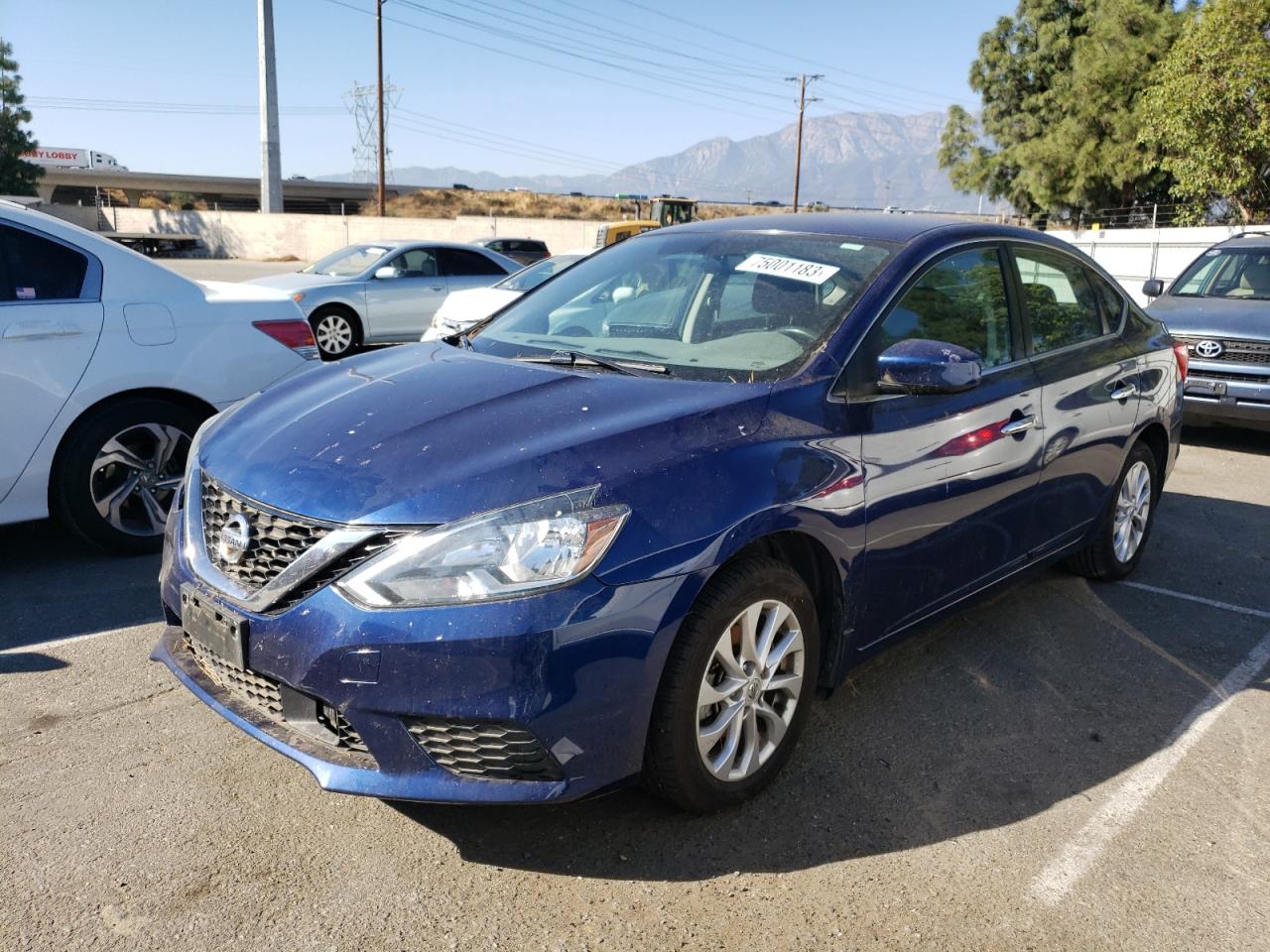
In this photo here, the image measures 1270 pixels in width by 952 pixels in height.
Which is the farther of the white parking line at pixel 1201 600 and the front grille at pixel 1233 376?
the front grille at pixel 1233 376

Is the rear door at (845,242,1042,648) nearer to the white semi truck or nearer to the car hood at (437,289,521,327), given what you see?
the car hood at (437,289,521,327)

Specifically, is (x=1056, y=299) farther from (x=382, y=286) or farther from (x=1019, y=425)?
(x=382, y=286)

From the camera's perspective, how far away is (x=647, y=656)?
2568 mm

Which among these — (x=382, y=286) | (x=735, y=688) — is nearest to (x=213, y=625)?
(x=735, y=688)

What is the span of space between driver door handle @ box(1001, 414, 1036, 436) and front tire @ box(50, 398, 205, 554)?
148 inches

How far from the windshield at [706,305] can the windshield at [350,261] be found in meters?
10.1

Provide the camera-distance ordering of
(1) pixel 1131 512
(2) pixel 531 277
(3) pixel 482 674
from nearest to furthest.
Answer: (3) pixel 482 674, (1) pixel 1131 512, (2) pixel 531 277

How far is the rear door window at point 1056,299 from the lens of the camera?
4.20 metres

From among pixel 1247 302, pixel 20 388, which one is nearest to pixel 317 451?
pixel 20 388

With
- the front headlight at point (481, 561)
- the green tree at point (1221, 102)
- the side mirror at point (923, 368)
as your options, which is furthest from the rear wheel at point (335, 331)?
the green tree at point (1221, 102)

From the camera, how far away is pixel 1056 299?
445 cm

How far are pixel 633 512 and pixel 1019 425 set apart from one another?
197 centimetres

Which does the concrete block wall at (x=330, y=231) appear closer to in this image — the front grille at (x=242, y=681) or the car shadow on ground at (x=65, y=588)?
the car shadow on ground at (x=65, y=588)

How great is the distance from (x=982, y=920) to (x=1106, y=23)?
37.2m
